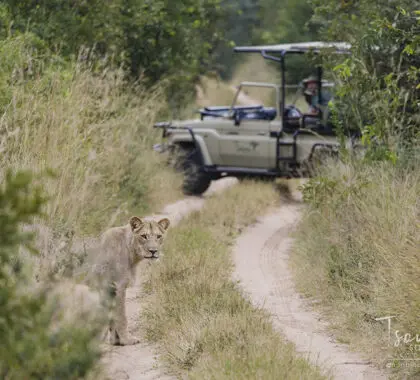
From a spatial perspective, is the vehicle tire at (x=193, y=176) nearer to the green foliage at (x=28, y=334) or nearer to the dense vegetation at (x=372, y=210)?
the dense vegetation at (x=372, y=210)

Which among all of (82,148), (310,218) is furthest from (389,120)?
(82,148)

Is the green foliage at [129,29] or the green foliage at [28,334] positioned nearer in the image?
the green foliage at [28,334]

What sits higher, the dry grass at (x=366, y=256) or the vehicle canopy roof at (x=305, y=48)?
the vehicle canopy roof at (x=305, y=48)

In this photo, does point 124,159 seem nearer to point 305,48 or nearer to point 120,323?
point 305,48

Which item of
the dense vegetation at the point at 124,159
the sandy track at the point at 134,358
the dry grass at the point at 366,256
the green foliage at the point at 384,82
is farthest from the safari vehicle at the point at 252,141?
the sandy track at the point at 134,358

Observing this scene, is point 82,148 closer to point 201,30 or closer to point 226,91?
point 201,30

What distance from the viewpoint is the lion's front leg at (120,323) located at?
241 inches

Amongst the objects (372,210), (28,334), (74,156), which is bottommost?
(372,210)

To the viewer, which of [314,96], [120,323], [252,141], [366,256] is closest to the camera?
[120,323]

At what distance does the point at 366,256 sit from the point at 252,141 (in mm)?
6306

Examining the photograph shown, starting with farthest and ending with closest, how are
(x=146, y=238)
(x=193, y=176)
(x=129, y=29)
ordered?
(x=129, y=29), (x=193, y=176), (x=146, y=238)

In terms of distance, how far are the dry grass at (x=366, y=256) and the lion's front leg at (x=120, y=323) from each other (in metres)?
1.56

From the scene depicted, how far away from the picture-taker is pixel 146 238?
6395 millimetres

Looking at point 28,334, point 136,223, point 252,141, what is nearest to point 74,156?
point 136,223
